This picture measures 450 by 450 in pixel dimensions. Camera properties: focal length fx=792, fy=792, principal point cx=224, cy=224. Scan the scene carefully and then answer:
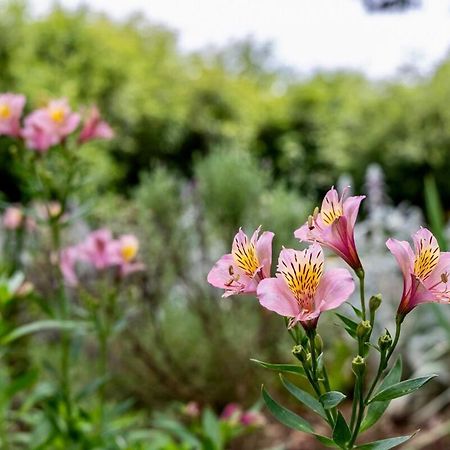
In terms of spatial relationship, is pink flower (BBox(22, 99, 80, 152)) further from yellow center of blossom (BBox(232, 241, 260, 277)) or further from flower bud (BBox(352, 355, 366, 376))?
flower bud (BBox(352, 355, 366, 376))

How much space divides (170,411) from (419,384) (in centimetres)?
256

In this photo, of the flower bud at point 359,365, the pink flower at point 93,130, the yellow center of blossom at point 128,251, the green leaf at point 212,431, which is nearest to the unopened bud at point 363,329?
the flower bud at point 359,365

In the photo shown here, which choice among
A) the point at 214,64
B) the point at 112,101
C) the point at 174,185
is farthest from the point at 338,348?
the point at 214,64

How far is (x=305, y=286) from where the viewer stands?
808mm

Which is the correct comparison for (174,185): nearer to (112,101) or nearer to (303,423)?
(303,423)

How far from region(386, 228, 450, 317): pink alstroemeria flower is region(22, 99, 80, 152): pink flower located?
117 centimetres

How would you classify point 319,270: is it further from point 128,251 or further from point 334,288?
point 128,251

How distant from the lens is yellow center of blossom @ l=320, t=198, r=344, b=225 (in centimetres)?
84

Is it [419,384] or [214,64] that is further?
[214,64]

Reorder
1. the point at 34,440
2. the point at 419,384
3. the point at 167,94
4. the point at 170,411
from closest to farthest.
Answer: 1. the point at 419,384
2. the point at 34,440
3. the point at 170,411
4. the point at 167,94

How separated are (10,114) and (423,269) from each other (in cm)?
123

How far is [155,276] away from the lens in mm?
3479

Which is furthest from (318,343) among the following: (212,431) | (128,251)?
(128,251)

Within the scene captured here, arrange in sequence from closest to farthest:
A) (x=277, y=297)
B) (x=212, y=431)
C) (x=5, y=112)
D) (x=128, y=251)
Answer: (x=277, y=297) < (x=212, y=431) < (x=5, y=112) < (x=128, y=251)
